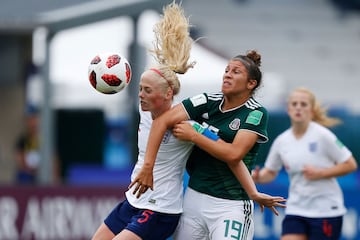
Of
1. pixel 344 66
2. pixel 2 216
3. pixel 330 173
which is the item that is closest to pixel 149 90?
pixel 330 173

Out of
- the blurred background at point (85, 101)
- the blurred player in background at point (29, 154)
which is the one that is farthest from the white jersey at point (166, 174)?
the blurred player in background at point (29, 154)

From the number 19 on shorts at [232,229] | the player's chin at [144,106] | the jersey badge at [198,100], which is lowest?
the number 19 on shorts at [232,229]

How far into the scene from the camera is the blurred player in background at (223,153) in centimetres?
692

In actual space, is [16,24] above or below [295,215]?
above

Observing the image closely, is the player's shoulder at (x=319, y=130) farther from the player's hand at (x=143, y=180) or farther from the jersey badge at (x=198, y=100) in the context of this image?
the player's hand at (x=143, y=180)

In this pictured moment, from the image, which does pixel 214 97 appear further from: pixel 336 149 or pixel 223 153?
pixel 336 149

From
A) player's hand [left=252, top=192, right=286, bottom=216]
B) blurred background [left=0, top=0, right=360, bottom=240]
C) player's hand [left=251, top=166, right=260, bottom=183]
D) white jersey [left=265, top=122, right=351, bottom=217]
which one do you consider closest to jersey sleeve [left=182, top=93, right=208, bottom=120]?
player's hand [left=252, top=192, right=286, bottom=216]

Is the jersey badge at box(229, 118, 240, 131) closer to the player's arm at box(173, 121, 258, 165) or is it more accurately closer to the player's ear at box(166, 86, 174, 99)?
the player's arm at box(173, 121, 258, 165)

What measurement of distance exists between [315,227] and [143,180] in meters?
3.04

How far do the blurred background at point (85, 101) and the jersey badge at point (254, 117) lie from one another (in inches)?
119

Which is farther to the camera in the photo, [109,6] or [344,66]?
[344,66]

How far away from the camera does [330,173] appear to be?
942 centimetres

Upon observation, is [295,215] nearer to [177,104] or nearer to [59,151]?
[177,104]

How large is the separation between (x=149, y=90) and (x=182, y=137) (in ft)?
1.29
